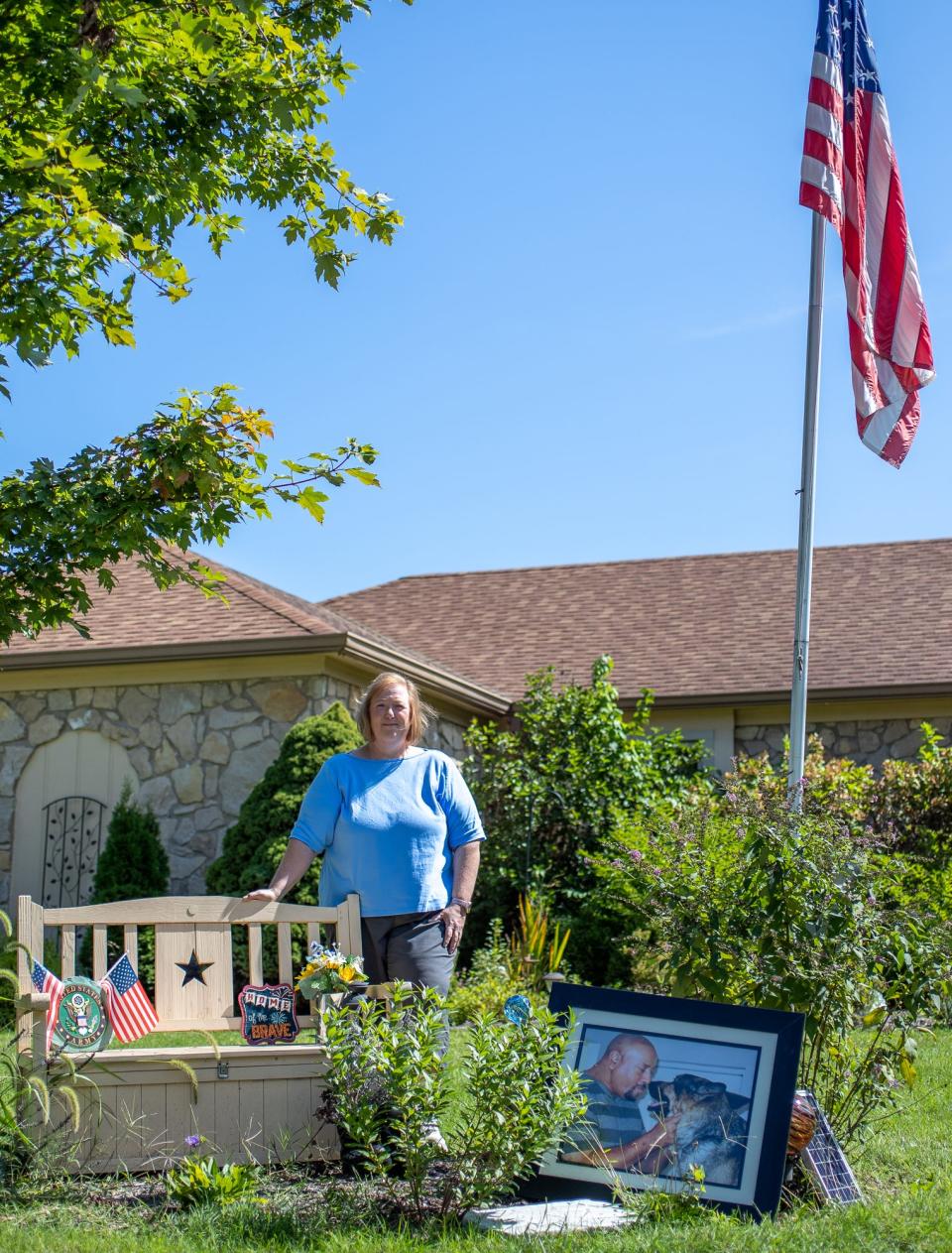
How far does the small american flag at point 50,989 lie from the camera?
460cm

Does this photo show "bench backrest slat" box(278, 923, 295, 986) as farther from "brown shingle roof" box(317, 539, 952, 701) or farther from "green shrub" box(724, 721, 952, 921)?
"brown shingle roof" box(317, 539, 952, 701)

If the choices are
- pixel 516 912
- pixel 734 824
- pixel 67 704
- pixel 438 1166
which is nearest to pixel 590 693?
pixel 516 912

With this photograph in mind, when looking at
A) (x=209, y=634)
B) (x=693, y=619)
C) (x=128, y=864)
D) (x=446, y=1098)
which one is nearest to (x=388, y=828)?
(x=446, y=1098)

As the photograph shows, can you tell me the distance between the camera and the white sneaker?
4203mm

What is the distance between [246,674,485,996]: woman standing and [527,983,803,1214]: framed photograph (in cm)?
72

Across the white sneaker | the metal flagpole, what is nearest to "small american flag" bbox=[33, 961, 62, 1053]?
the white sneaker

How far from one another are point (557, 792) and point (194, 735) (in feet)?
10.1

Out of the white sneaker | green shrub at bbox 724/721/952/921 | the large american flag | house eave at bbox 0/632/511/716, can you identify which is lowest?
the white sneaker

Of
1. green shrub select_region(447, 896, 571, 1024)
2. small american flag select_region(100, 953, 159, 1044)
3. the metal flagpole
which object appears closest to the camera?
small american flag select_region(100, 953, 159, 1044)

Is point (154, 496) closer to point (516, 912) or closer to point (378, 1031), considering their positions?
point (378, 1031)

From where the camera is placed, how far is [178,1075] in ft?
15.5

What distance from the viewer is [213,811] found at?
11.0m

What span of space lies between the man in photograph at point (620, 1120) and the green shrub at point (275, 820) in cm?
515

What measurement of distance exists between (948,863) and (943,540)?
771 cm
